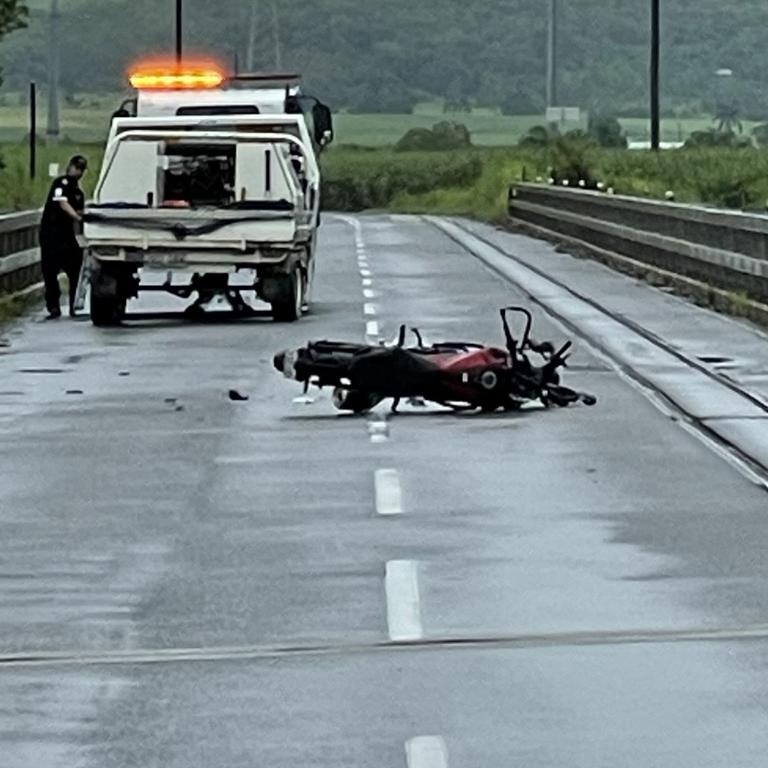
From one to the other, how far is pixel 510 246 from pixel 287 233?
20743mm

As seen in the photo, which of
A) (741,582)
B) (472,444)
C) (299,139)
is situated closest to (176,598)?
(741,582)

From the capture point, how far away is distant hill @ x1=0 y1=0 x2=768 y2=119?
469 feet

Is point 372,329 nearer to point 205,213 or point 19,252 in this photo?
point 205,213

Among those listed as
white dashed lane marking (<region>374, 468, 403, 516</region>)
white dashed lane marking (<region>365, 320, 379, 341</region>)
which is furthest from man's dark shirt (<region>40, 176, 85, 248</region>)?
white dashed lane marking (<region>374, 468, 403, 516</region>)

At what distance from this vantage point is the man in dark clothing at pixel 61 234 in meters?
30.0

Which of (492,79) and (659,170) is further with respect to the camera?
(492,79)

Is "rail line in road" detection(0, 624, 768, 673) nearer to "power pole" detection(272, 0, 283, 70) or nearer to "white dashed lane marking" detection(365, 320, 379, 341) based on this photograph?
"white dashed lane marking" detection(365, 320, 379, 341)

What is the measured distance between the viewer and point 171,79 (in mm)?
38125

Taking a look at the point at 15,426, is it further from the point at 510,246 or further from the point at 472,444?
the point at 510,246

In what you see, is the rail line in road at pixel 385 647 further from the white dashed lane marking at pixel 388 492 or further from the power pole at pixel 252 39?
the power pole at pixel 252 39

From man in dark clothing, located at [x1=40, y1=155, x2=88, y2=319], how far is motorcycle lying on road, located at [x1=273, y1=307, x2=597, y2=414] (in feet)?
→ 38.7

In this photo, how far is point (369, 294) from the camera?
32.8m

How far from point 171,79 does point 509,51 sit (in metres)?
110

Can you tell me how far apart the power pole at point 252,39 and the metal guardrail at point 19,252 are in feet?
313
